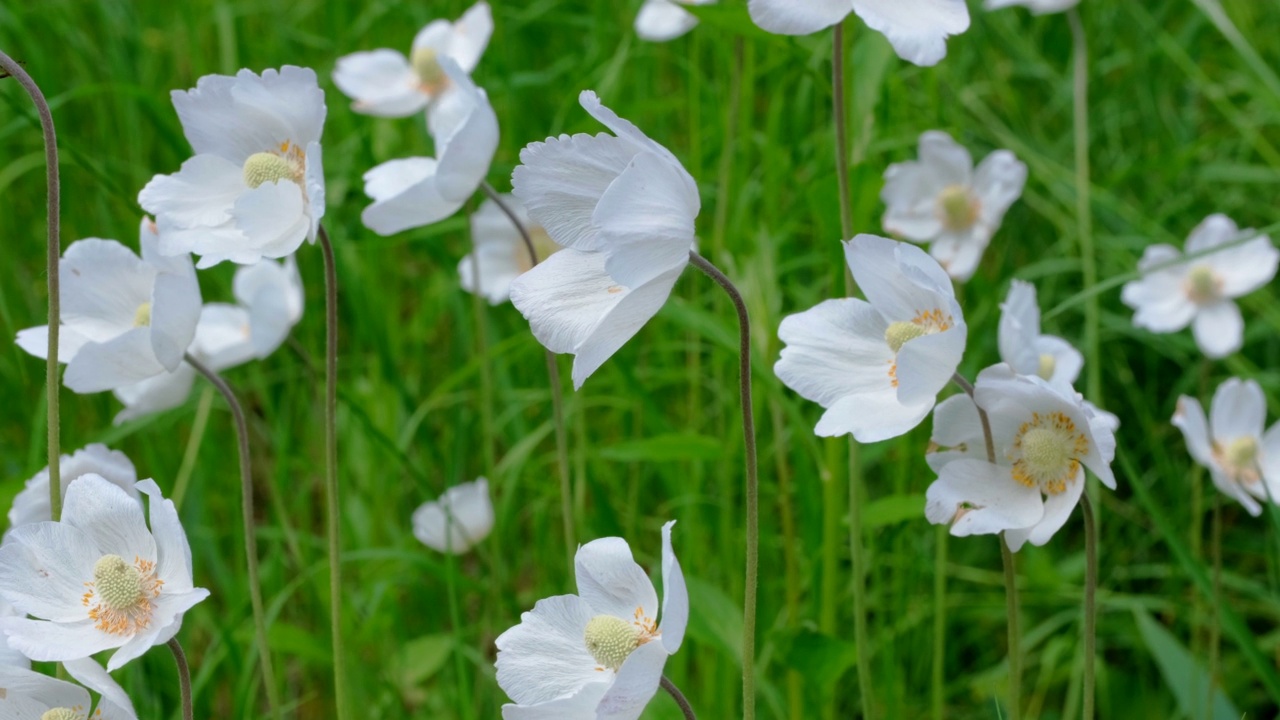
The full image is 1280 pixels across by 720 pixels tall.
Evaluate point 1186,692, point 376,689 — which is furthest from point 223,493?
point 1186,692

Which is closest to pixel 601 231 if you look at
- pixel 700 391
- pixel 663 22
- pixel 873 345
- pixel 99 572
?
pixel 873 345

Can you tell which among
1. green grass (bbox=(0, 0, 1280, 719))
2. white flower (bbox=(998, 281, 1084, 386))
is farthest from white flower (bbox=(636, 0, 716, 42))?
white flower (bbox=(998, 281, 1084, 386))

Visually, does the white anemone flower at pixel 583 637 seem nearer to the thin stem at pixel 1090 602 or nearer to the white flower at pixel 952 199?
the thin stem at pixel 1090 602

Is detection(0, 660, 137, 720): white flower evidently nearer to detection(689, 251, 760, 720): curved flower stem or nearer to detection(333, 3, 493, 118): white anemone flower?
detection(689, 251, 760, 720): curved flower stem

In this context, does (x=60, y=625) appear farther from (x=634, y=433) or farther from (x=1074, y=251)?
(x=1074, y=251)

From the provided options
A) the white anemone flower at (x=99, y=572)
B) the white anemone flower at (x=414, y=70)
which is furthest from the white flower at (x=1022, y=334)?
the white anemone flower at (x=414, y=70)

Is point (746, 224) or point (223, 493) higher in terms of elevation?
point (746, 224)

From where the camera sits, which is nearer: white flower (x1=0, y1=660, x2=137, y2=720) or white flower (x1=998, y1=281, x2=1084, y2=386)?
white flower (x1=0, y1=660, x2=137, y2=720)

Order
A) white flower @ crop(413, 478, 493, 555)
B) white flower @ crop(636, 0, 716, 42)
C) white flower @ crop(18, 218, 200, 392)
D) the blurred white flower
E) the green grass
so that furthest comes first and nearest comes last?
white flower @ crop(636, 0, 716, 42)
the blurred white flower
white flower @ crop(413, 478, 493, 555)
the green grass
white flower @ crop(18, 218, 200, 392)
